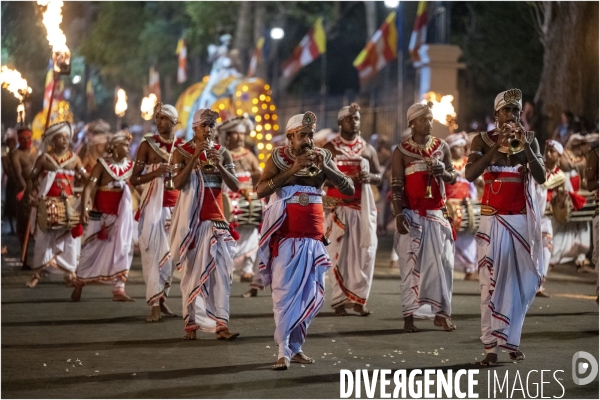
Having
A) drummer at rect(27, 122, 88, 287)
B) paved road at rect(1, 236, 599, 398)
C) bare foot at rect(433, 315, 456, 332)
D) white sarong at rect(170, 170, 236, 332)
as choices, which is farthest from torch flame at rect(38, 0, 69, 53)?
bare foot at rect(433, 315, 456, 332)

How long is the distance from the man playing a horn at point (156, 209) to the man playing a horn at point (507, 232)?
3.84m

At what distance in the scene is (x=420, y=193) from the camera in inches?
488

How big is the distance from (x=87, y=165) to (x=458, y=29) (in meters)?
26.5

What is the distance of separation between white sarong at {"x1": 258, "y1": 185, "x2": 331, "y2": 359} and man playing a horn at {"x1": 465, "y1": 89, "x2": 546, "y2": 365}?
4.71 ft

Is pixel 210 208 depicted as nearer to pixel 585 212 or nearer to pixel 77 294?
pixel 77 294

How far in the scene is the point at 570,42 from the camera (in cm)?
2502

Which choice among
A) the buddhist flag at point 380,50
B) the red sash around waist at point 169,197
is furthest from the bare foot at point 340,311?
the buddhist flag at point 380,50

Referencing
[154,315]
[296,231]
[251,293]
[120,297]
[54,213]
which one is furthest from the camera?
[54,213]

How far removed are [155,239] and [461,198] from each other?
5839 millimetres

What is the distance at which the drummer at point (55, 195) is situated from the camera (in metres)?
16.0

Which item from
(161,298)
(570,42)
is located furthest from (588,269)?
(161,298)

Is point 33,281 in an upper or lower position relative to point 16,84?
lower

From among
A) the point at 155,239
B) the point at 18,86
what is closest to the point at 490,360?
the point at 155,239

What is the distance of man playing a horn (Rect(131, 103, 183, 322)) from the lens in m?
12.8
